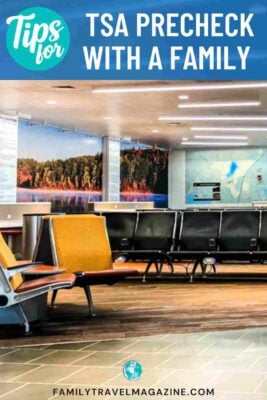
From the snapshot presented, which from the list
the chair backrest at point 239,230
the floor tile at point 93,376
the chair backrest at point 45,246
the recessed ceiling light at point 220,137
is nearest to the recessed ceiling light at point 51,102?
the chair backrest at point 239,230

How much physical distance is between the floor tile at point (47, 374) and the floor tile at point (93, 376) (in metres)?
0.07

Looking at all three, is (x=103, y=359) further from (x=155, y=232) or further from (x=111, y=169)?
(x=111, y=169)

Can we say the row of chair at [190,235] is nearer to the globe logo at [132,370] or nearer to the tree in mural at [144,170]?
the globe logo at [132,370]

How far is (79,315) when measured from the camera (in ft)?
21.3

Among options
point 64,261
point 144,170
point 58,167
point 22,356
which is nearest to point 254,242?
point 64,261

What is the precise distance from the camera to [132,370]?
4.32 meters

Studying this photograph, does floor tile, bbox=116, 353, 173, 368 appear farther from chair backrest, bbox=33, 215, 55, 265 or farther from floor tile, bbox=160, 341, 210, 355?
chair backrest, bbox=33, 215, 55, 265

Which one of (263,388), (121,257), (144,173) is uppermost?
(144,173)

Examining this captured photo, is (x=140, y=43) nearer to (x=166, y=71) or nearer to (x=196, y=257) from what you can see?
(x=166, y=71)

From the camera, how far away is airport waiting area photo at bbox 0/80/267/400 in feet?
14.2

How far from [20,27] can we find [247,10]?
2191 mm

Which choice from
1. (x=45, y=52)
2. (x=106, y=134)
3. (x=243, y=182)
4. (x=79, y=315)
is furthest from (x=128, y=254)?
(x=243, y=182)

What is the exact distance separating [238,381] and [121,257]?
5.64 metres

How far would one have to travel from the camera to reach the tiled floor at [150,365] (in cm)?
384
